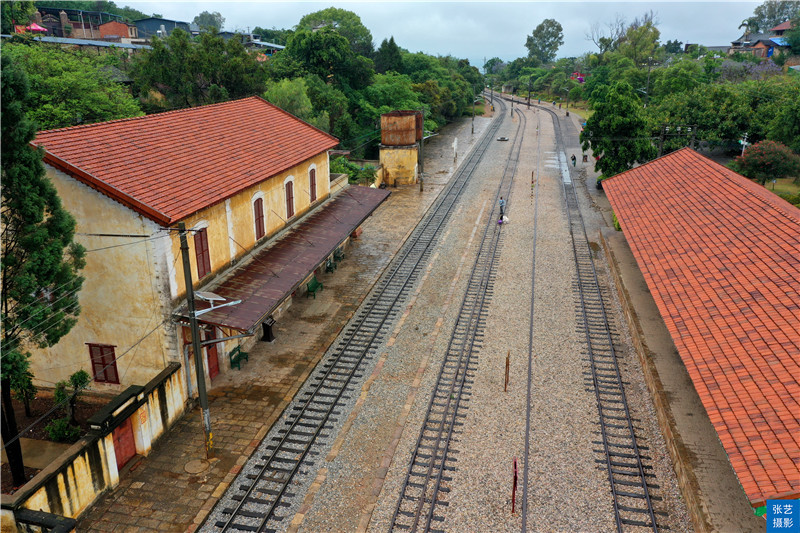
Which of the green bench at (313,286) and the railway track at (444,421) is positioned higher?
the green bench at (313,286)

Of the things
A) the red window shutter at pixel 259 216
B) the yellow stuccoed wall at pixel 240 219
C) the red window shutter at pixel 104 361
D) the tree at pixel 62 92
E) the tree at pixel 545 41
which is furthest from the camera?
the tree at pixel 545 41

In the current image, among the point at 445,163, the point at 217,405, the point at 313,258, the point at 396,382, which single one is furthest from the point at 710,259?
the point at 445,163

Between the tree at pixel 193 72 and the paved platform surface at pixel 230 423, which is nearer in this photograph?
the paved platform surface at pixel 230 423

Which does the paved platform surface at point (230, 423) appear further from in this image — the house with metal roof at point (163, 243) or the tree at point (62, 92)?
the tree at point (62, 92)

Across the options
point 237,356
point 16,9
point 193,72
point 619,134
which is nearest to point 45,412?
point 237,356

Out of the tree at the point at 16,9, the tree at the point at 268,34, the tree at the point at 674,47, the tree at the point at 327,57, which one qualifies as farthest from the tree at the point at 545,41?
the tree at the point at 16,9

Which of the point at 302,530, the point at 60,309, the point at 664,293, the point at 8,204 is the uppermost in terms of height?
the point at 8,204

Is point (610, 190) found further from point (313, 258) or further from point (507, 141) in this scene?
point (507, 141)
